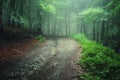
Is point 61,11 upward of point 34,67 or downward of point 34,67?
upward

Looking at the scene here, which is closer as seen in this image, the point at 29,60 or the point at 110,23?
the point at 29,60

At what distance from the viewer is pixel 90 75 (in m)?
13.5

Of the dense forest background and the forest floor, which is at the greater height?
the dense forest background

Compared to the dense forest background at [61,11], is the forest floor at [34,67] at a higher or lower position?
lower

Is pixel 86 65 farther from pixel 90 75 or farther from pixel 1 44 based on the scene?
pixel 1 44

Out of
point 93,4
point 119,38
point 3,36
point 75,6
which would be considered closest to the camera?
point 3,36

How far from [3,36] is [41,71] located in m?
12.7

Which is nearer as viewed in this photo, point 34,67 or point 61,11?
point 34,67

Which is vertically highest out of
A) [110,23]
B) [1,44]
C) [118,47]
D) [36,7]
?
[36,7]

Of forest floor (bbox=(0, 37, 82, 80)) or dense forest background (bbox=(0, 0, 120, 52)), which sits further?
dense forest background (bbox=(0, 0, 120, 52))

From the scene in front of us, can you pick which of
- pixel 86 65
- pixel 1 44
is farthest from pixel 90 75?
pixel 1 44

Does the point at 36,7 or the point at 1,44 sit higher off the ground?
the point at 36,7

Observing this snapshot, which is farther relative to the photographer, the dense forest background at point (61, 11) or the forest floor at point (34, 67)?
the dense forest background at point (61, 11)

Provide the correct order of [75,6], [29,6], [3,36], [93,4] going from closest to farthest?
[3,36]
[29,6]
[93,4]
[75,6]
